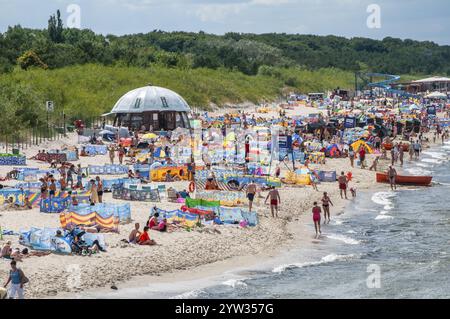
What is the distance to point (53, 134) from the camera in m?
40.2

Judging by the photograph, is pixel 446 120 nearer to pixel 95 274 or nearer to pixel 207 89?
pixel 207 89

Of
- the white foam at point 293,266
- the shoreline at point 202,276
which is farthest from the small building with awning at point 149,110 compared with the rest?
the white foam at point 293,266

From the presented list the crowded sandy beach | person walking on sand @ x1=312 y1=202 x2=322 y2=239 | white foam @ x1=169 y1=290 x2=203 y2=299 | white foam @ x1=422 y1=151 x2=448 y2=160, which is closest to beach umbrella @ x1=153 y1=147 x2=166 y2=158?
the crowded sandy beach

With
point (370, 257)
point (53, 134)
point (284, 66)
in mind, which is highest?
point (284, 66)

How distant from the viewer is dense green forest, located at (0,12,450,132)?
5059 cm

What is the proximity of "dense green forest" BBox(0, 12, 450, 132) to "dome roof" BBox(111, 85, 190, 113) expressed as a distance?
3.35 meters

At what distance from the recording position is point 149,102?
45531mm

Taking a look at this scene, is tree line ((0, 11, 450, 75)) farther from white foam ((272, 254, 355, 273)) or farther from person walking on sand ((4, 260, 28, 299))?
person walking on sand ((4, 260, 28, 299))

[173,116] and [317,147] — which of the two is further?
[173,116]

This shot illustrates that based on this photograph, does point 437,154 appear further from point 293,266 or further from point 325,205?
point 293,266

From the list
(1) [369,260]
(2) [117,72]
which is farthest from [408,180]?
(2) [117,72]

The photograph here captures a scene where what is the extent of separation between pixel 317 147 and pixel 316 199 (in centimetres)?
1296

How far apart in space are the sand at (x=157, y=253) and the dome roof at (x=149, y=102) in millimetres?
19673
